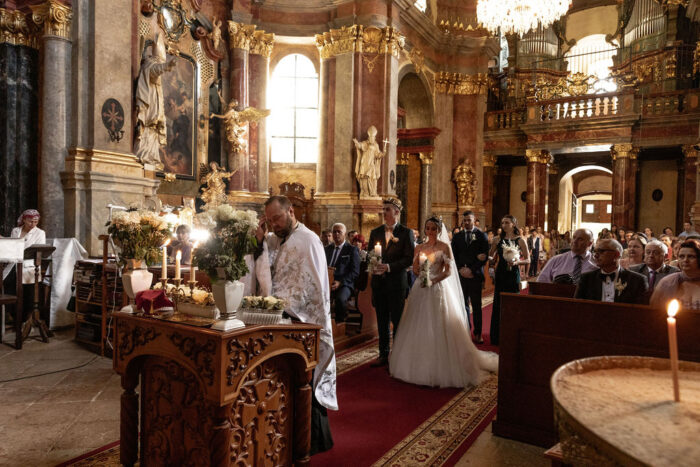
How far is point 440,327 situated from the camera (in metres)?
4.86

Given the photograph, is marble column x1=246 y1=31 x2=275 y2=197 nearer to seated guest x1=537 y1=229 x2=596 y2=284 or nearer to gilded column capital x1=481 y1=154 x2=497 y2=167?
seated guest x1=537 y1=229 x2=596 y2=284

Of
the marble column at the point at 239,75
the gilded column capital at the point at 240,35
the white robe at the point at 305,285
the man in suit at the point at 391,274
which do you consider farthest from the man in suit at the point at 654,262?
the gilded column capital at the point at 240,35

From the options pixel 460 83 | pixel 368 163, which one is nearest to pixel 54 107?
pixel 368 163

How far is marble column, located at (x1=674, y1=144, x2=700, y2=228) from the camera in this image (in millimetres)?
15555

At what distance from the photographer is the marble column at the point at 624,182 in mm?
16281

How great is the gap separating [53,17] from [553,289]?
25.8 feet

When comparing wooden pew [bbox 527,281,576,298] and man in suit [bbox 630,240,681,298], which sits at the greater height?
man in suit [bbox 630,240,681,298]

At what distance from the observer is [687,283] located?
3.41m

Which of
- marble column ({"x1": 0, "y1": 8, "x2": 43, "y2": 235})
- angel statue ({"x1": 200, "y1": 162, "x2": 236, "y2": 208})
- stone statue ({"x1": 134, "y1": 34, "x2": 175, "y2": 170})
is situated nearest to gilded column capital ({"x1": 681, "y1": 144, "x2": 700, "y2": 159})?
angel statue ({"x1": 200, "y1": 162, "x2": 236, "y2": 208})

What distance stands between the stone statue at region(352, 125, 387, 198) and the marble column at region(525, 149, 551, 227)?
7.72 meters

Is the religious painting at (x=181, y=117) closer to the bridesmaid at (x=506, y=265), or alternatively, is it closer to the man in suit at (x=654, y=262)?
the bridesmaid at (x=506, y=265)

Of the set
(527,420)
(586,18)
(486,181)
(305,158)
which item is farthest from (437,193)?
(527,420)

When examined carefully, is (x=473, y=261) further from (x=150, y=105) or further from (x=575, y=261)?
(x=150, y=105)

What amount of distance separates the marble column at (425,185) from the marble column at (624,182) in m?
6.26
